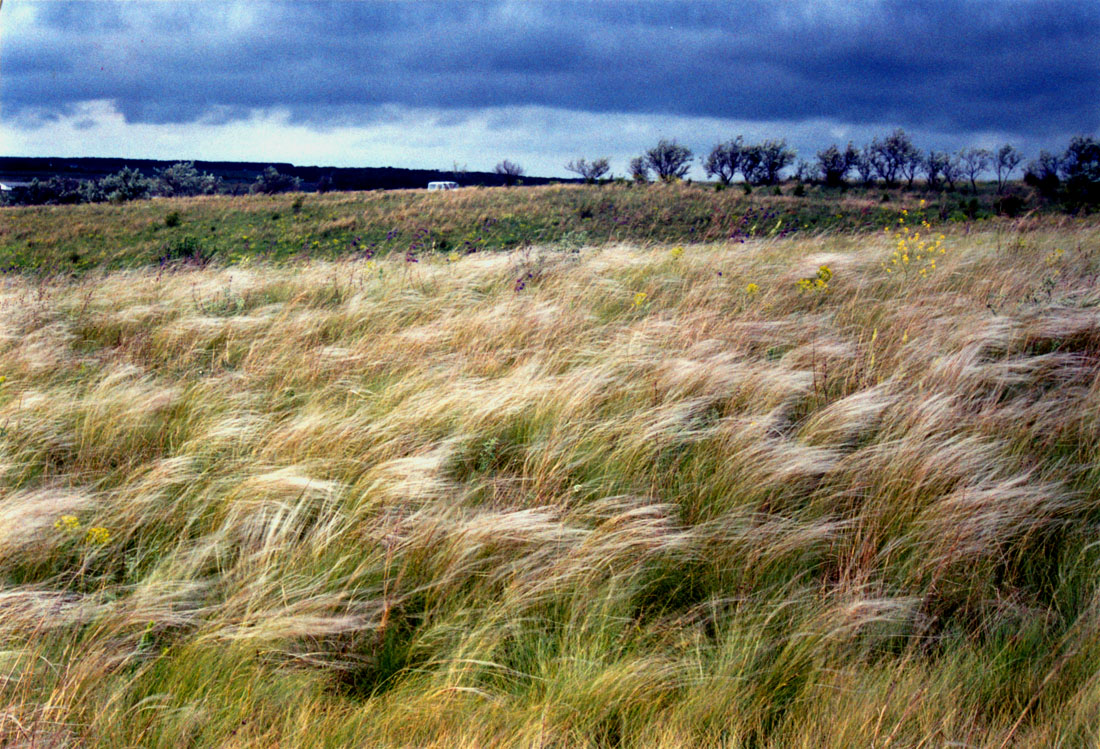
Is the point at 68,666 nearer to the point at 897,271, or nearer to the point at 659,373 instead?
the point at 659,373

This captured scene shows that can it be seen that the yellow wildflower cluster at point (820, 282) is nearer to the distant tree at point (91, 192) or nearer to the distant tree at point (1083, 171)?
the distant tree at point (1083, 171)

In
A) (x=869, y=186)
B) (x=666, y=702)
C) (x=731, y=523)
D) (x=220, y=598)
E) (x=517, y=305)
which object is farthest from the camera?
(x=869, y=186)

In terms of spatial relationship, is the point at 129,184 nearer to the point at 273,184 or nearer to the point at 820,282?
the point at 273,184

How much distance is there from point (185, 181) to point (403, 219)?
37.4 m

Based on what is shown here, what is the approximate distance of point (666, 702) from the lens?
1538 mm

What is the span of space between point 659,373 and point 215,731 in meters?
2.24

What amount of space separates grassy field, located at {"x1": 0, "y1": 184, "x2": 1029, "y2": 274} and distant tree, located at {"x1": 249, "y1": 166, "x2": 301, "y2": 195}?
11417mm

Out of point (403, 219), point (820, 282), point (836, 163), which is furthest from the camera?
point (836, 163)

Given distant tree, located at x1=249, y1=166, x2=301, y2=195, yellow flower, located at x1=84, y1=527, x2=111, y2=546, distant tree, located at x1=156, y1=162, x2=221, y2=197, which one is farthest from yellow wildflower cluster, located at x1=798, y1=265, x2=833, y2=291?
distant tree, located at x1=156, y1=162, x2=221, y2=197

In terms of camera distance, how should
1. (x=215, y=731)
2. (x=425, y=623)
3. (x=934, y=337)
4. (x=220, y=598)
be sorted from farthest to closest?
(x=934, y=337) → (x=220, y=598) → (x=425, y=623) → (x=215, y=731)

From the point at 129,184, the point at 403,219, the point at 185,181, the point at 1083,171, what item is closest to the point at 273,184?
the point at 129,184

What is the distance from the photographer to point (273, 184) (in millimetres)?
47312

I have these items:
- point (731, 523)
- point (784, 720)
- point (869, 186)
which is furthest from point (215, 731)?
point (869, 186)

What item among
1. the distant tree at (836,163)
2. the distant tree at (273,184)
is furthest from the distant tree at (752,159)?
the distant tree at (273,184)
